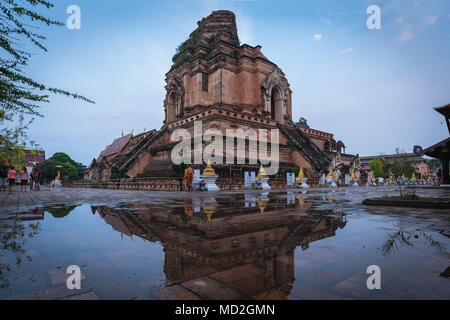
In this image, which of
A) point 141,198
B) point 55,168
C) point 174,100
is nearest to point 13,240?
point 141,198

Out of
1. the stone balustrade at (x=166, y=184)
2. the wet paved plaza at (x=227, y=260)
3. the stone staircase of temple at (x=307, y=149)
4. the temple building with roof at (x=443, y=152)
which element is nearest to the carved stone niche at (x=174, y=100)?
the stone balustrade at (x=166, y=184)

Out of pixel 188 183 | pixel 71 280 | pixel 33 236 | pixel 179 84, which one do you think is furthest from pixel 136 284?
pixel 179 84

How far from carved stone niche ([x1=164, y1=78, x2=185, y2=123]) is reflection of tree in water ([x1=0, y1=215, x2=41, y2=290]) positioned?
23150 millimetres

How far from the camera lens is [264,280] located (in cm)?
175

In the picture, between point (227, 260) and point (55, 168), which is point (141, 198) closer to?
point (227, 260)

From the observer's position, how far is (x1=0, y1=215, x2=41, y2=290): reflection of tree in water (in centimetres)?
193

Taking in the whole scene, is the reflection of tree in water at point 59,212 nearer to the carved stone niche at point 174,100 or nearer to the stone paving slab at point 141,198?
the stone paving slab at point 141,198

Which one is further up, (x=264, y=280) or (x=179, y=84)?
(x=179, y=84)

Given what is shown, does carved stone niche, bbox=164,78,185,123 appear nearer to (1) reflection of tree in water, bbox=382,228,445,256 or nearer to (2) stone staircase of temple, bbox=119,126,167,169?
(2) stone staircase of temple, bbox=119,126,167,169

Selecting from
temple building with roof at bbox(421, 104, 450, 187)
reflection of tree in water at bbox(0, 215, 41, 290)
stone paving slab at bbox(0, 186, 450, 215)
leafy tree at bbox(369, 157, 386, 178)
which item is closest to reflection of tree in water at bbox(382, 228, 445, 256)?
stone paving slab at bbox(0, 186, 450, 215)

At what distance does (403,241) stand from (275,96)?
27168 mm

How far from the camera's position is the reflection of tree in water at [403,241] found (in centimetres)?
245
